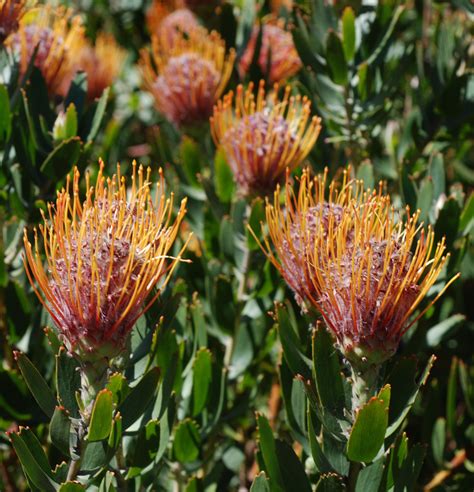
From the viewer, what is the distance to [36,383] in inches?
41.9

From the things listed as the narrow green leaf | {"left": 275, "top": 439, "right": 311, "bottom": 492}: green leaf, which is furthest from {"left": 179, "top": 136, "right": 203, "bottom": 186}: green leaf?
{"left": 275, "top": 439, "right": 311, "bottom": 492}: green leaf

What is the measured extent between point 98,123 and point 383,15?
700 millimetres

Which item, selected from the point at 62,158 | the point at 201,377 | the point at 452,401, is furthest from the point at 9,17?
the point at 452,401

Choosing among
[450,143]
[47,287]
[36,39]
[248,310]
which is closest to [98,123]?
[36,39]

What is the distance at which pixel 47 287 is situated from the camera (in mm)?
1046

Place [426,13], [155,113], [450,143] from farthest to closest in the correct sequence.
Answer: [155,113] → [426,13] → [450,143]

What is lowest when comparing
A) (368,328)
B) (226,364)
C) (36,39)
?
(226,364)

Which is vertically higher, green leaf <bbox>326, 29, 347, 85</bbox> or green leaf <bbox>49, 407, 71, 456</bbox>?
green leaf <bbox>326, 29, 347, 85</bbox>

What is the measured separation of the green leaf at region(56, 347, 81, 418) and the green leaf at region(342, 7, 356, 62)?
0.95 meters

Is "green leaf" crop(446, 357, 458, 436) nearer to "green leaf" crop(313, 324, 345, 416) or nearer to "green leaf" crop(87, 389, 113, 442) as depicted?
"green leaf" crop(313, 324, 345, 416)

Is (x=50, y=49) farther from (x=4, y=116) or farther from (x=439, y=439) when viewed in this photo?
(x=439, y=439)

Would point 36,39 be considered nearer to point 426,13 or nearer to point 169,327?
point 169,327

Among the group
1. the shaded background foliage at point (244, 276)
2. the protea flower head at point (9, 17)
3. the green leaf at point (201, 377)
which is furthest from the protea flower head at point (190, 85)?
the green leaf at point (201, 377)

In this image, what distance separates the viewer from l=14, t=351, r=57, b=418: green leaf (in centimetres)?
104
